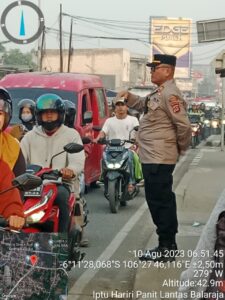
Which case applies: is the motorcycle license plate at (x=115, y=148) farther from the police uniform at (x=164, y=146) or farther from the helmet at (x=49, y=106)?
the helmet at (x=49, y=106)

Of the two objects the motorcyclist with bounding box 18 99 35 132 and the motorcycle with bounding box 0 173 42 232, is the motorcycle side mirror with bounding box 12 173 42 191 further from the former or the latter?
the motorcyclist with bounding box 18 99 35 132

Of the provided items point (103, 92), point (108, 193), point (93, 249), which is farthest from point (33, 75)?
point (93, 249)

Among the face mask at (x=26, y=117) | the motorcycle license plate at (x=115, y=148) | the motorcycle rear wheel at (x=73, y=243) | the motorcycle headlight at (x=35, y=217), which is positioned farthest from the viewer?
the motorcycle license plate at (x=115, y=148)

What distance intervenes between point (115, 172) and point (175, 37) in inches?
2789

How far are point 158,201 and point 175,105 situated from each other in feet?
2.70

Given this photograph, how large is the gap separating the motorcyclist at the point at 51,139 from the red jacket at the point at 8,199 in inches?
73.7

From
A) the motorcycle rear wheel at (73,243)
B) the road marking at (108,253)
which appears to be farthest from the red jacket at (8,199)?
the road marking at (108,253)

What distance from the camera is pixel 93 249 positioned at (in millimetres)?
7340

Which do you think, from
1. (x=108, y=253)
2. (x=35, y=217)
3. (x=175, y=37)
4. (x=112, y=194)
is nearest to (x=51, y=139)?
(x=35, y=217)

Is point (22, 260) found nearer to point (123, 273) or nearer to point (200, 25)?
point (123, 273)

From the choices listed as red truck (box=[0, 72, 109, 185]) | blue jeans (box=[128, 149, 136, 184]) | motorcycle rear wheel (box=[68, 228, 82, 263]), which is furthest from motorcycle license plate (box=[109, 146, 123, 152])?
motorcycle rear wheel (box=[68, 228, 82, 263])

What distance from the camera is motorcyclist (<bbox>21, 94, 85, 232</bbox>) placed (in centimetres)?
576

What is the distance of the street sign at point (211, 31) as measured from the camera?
53.4 ft

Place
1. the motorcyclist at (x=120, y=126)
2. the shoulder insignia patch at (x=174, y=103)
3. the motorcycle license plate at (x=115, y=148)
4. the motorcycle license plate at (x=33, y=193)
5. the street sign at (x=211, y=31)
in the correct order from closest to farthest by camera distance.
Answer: the motorcycle license plate at (x=33, y=193), the shoulder insignia patch at (x=174, y=103), the motorcycle license plate at (x=115, y=148), the motorcyclist at (x=120, y=126), the street sign at (x=211, y=31)
